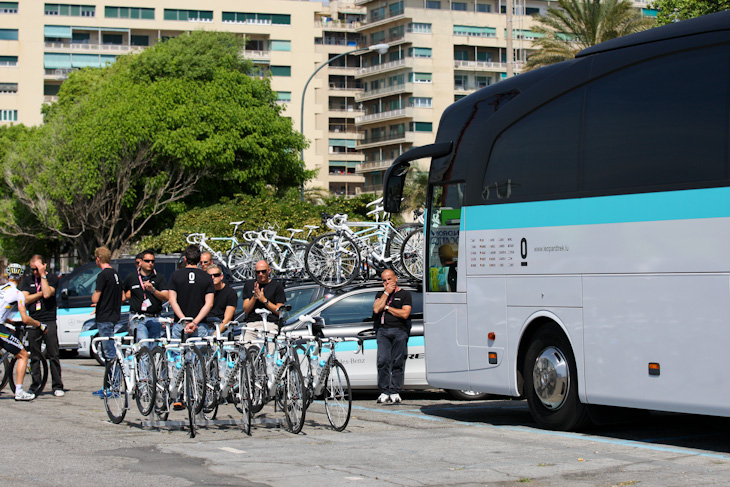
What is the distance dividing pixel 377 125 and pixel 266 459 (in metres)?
101

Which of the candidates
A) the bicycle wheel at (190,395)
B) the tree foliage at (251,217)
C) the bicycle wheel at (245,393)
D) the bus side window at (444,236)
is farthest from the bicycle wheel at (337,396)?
the tree foliage at (251,217)

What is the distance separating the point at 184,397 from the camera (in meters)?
11.4

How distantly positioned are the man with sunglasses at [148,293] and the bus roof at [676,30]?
6.66 metres

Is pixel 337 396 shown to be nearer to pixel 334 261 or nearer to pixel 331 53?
pixel 334 261

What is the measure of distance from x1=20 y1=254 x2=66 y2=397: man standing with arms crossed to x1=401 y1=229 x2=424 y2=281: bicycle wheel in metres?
5.31

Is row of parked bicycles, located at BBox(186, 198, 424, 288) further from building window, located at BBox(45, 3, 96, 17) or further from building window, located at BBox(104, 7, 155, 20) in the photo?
building window, located at BBox(104, 7, 155, 20)

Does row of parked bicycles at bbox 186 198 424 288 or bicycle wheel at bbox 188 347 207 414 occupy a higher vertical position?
row of parked bicycles at bbox 186 198 424 288

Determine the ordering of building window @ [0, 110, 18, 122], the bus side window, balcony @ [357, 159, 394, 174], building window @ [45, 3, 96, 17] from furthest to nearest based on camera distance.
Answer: balcony @ [357, 159, 394, 174] < building window @ [45, 3, 96, 17] < building window @ [0, 110, 18, 122] < the bus side window

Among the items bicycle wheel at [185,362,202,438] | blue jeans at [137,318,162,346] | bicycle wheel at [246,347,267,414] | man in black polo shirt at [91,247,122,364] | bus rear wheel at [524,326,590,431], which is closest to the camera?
bicycle wheel at [185,362,202,438]

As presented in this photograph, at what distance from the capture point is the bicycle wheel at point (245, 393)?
1130cm

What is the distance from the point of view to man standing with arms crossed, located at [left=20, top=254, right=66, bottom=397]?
15.5 metres

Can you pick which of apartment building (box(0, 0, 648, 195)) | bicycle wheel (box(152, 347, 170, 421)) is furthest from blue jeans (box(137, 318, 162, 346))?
apartment building (box(0, 0, 648, 195))

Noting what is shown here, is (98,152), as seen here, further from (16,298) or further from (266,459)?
(266,459)

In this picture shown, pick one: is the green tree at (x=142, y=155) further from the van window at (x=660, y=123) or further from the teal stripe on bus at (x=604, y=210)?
the van window at (x=660, y=123)
